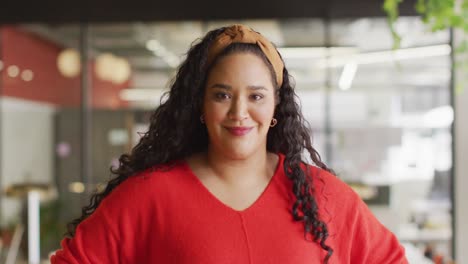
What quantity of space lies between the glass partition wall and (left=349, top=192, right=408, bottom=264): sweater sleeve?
371cm

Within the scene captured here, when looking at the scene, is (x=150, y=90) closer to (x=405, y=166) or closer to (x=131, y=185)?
(x=405, y=166)

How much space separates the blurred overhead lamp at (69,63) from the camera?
5746mm

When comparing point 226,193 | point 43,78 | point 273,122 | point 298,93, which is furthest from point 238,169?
point 43,78

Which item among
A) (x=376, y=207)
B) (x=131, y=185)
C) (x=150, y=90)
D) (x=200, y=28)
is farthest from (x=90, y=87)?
(x=131, y=185)

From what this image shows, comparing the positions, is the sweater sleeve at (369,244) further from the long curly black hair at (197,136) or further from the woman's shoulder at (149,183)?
the woman's shoulder at (149,183)

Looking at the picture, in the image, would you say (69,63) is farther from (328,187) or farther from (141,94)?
(328,187)

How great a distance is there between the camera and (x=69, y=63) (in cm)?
577

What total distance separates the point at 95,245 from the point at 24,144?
4.57 m

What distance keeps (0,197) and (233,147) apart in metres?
4.78

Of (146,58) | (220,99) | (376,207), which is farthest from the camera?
(146,58)

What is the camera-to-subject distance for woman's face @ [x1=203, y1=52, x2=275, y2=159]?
153 centimetres

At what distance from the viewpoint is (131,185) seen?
1.58 metres

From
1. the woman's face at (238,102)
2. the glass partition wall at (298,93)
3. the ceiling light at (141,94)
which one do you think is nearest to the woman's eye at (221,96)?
the woman's face at (238,102)

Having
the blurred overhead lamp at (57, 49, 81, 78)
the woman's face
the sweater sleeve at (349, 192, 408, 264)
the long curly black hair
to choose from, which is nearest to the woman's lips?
the woman's face
